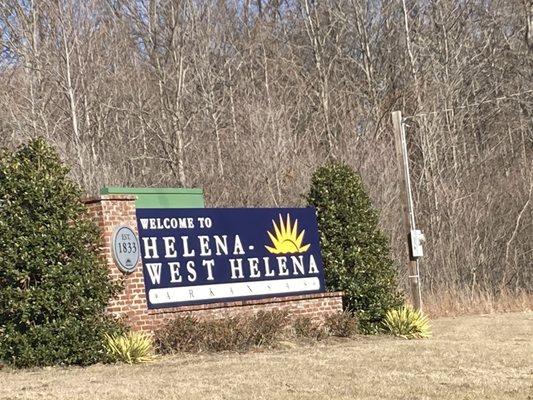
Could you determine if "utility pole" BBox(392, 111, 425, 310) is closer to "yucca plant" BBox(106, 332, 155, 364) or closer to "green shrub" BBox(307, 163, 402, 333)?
"green shrub" BBox(307, 163, 402, 333)

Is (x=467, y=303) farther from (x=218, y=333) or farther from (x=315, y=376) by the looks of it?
(x=315, y=376)

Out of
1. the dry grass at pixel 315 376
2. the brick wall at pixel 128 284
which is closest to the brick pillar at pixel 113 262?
the brick wall at pixel 128 284

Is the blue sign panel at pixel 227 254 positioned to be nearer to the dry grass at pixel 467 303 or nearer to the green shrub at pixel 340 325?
the green shrub at pixel 340 325

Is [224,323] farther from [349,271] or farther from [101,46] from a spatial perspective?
[101,46]

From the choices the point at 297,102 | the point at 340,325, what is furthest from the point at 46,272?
the point at 297,102

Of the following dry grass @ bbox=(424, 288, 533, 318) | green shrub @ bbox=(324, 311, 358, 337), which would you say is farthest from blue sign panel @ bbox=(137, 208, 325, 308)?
dry grass @ bbox=(424, 288, 533, 318)

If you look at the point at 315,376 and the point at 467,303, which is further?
the point at 467,303

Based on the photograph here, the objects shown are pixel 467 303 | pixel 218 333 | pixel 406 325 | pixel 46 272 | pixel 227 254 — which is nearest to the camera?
pixel 46 272

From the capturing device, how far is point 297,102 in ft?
114

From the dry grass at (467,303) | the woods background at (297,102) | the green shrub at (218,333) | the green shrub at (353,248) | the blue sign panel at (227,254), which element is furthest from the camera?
the woods background at (297,102)

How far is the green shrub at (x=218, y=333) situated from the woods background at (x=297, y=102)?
12.1 metres

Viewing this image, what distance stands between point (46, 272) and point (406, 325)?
7497 millimetres

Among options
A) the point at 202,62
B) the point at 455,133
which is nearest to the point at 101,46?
the point at 202,62

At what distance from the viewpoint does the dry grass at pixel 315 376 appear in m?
11.3
